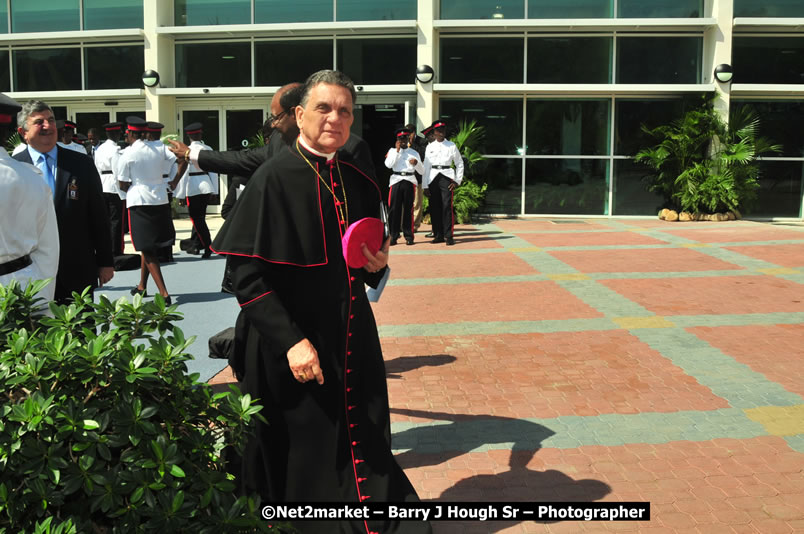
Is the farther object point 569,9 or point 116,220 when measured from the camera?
point 569,9

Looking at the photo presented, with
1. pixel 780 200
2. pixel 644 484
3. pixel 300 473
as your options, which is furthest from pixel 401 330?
pixel 780 200

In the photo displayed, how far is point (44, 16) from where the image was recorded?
805 inches

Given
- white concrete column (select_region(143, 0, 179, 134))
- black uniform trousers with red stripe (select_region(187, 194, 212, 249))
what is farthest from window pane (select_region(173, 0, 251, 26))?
black uniform trousers with red stripe (select_region(187, 194, 212, 249))

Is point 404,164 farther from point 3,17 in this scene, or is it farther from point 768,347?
point 3,17

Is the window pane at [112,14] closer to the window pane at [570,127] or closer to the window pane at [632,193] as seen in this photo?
the window pane at [570,127]

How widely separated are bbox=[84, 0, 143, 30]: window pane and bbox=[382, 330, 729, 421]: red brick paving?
15.3 metres

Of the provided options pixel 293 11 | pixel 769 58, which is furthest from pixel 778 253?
pixel 293 11

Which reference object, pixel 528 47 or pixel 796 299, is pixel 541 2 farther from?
pixel 796 299

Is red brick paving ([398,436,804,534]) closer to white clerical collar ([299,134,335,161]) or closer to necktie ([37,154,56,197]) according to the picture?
white clerical collar ([299,134,335,161])

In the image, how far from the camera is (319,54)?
19422 millimetres

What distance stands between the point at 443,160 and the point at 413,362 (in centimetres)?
823

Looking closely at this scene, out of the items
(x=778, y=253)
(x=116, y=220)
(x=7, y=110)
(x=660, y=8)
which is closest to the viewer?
(x=7, y=110)

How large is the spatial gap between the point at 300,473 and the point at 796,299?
7.49m

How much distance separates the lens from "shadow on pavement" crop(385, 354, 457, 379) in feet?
21.6
